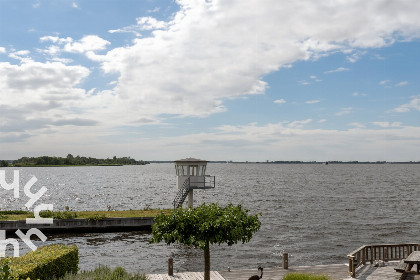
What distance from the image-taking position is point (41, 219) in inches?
1706

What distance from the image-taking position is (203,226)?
15016 millimetres

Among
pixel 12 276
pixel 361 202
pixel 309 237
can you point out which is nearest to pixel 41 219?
pixel 309 237

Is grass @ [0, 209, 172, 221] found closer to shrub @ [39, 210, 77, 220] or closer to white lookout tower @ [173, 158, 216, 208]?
shrub @ [39, 210, 77, 220]

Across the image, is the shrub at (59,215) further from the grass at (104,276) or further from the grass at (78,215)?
the grass at (104,276)

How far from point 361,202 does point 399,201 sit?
28.0ft

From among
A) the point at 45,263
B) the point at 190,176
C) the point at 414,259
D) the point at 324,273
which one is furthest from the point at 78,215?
the point at 414,259

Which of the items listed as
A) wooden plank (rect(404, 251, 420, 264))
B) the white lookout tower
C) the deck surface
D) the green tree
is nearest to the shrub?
the white lookout tower

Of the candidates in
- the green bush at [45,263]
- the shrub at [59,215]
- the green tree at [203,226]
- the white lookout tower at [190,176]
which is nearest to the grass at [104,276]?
the green bush at [45,263]

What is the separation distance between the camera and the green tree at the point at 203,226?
50.1 feet

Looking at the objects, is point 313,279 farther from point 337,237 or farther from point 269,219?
point 269,219

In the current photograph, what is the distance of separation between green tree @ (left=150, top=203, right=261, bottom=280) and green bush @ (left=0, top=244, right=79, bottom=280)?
4270 mm

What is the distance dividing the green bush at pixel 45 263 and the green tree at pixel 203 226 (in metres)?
4.27

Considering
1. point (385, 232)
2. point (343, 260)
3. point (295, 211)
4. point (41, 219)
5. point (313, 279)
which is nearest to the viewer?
point (313, 279)

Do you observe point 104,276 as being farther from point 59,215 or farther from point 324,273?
point 59,215
